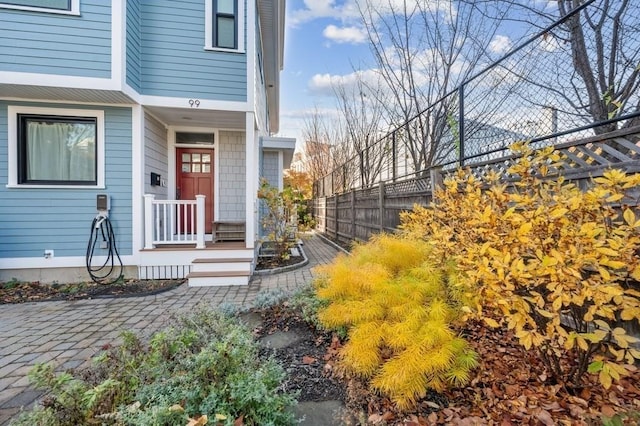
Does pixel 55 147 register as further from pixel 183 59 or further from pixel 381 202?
pixel 381 202

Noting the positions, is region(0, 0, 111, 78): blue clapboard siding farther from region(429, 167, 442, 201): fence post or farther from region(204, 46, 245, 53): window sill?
region(429, 167, 442, 201): fence post

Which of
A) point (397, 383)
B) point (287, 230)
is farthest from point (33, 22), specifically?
point (397, 383)

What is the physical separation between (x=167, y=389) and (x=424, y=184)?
3.90 meters

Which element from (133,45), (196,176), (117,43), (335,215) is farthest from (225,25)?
(335,215)

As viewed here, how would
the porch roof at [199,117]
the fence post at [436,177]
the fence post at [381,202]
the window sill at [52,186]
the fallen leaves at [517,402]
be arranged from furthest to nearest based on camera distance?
the fence post at [381,202], the porch roof at [199,117], the window sill at [52,186], the fence post at [436,177], the fallen leaves at [517,402]

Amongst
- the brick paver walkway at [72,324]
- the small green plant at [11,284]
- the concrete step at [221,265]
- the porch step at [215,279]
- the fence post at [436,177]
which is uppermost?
the fence post at [436,177]

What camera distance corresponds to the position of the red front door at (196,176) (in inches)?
276

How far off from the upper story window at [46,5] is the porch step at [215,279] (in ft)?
14.4

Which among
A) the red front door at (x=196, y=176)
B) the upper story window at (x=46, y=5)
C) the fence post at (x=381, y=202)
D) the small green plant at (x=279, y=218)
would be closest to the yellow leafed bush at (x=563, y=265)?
the fence post at (x=381, y=202)

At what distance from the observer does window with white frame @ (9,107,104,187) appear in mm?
5035

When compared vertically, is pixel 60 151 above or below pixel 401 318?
above

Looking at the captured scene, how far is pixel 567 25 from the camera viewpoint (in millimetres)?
3062

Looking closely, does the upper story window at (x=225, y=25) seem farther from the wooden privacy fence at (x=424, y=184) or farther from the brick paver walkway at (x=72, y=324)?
the brick paver walkway at (x=72, y=324)

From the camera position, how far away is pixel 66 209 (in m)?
5.18
